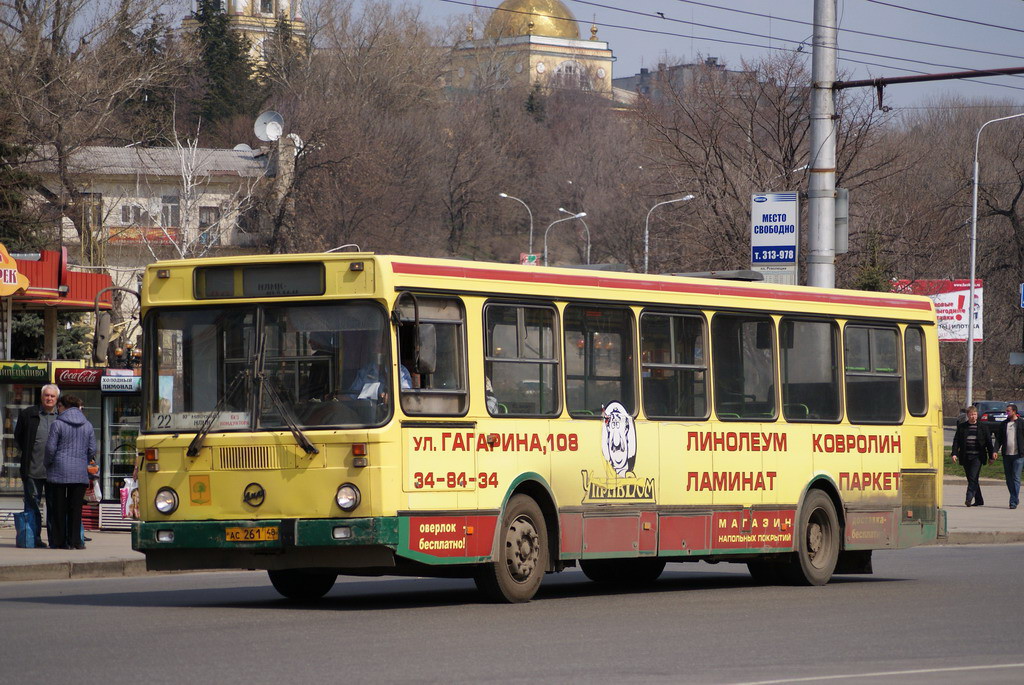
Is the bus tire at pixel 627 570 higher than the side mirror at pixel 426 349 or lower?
lower

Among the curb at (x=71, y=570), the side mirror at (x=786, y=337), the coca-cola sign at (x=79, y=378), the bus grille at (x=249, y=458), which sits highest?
the side mirror at (x=786, y=337)

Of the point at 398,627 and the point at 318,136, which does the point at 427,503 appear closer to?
the point at 398,627

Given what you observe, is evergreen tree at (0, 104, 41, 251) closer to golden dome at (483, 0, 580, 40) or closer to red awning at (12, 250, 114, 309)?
red awning at (12, 250, 114, 309)

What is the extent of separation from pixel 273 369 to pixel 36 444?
748cm

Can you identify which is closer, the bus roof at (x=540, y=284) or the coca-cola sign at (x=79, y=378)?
the bus roof at (x=540, y=284)

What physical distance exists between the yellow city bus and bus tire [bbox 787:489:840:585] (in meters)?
0.04

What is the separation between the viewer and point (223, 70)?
372 feet

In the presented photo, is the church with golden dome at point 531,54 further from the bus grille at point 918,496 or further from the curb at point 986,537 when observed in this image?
the bus grille at point 918,496

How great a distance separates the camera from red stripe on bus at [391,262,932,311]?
42.8ft

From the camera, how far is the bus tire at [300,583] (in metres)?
13.9

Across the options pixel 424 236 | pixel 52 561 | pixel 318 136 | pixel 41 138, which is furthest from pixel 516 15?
pixel 52 561

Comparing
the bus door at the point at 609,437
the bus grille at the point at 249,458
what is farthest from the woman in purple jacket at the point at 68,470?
the bus door at the point at 609,437

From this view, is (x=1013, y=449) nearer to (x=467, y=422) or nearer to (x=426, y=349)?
(x=467, y=422)

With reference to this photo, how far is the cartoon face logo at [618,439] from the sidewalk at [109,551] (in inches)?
226
